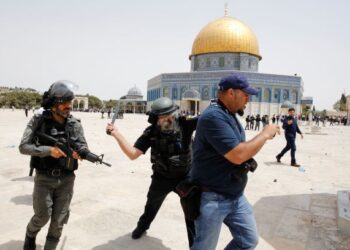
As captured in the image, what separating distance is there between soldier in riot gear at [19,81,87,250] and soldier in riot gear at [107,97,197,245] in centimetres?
42

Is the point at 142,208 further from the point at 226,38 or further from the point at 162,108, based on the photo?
the point at 226,38

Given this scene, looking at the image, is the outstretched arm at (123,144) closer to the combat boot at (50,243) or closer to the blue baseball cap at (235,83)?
the combat boot at (50,243)

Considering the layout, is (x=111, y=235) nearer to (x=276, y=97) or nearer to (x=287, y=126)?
(x=287, y=126)

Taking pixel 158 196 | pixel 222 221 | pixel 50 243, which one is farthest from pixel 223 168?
pixel 50 243

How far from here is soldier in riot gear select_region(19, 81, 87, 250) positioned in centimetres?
266

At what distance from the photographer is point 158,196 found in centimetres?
326

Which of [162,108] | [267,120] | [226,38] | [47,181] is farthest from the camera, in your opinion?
[226,38]

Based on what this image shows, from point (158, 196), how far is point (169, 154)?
0.52 meters

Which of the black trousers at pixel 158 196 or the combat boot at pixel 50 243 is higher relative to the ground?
the black trousers at pixel 158 196

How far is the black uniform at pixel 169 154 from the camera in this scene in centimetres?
301

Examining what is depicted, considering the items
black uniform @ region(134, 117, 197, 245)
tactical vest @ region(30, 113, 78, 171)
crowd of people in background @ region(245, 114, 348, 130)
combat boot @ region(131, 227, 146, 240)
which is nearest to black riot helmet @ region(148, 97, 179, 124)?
black uniform @ region(134, 117, 197, 245)

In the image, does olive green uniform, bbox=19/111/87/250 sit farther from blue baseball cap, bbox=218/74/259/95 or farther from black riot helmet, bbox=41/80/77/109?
blue baseball cap, bbox=218/74/259/95

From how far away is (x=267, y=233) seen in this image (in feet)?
12.3

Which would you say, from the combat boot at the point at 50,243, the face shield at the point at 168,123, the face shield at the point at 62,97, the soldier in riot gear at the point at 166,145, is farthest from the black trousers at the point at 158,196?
the face shield at the point at 62,97
